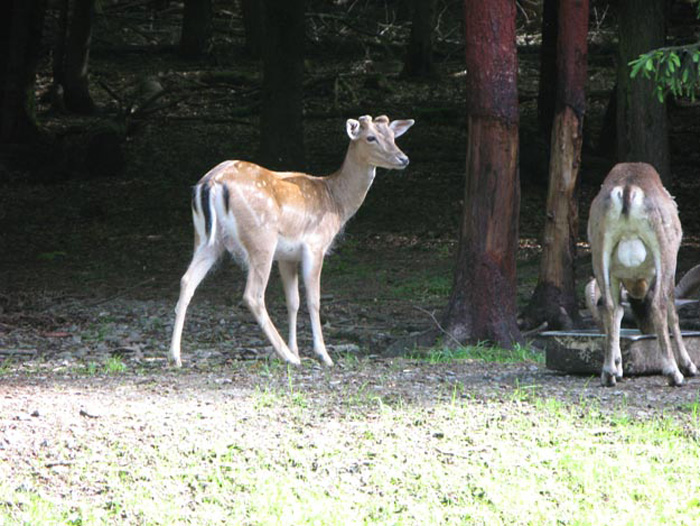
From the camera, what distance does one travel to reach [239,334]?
10422 millimetres

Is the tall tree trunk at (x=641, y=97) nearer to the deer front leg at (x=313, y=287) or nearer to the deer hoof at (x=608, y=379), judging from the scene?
the deer front leg at (x=313, y=287)

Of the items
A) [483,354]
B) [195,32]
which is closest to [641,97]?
[483,354]

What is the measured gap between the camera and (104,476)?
17.4 ft

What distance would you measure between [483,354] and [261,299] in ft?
5.53

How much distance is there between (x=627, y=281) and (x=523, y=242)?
7.17m

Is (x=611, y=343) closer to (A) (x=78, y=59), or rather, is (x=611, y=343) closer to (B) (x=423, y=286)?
(B) (x=423, y=286)

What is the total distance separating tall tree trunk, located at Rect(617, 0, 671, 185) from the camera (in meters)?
12.2

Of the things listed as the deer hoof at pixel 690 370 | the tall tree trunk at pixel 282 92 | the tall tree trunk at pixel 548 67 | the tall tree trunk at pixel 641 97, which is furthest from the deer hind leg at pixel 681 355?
the tall tree trunk at pixel 548 67

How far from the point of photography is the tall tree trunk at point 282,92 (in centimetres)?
1609

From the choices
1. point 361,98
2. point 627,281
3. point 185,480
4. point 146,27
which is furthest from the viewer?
Result: point 146,27

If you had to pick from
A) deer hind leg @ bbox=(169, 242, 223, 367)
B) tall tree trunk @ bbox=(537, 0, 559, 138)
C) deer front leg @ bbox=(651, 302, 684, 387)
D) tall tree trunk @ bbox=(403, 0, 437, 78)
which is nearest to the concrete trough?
deer front leg @ bbox=(651, 302, 684, 387)

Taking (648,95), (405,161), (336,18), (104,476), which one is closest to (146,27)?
(336,18)

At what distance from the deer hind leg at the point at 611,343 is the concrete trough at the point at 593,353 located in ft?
0.87

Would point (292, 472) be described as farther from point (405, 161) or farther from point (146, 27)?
point (146, 27)
